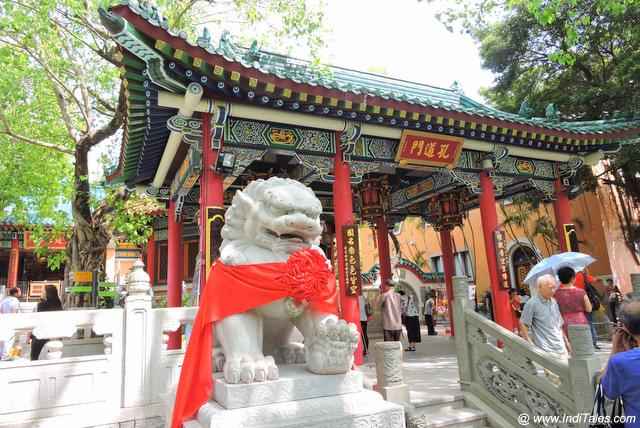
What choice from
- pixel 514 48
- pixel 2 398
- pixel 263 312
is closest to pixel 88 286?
pixel 2 398

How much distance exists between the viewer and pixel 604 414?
6.85 ft

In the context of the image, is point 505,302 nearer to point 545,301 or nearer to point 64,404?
point 545,301

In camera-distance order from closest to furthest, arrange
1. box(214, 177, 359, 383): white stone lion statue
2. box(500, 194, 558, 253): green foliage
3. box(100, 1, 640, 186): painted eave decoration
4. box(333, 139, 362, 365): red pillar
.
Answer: box(214, 177, 359, 383): white stone lion statue → box(100, 1, 640, 186): painted eave decoration → box(333, 139, 362, 365): red pillar → box(500, 194, 558, 253): green foliage

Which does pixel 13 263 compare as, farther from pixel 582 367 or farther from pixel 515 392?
pixel 582 367

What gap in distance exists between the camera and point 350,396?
2277 millimetres

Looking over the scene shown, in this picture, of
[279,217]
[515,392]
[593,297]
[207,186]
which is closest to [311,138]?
[207,186]

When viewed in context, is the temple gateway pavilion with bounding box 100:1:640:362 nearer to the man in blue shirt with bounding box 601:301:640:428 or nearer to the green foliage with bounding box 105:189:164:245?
the green foliage with bounding box 105:189:164:245

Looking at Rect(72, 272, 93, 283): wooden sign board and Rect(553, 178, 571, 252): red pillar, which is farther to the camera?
Rect(553, 178, 571, 252): red pillar

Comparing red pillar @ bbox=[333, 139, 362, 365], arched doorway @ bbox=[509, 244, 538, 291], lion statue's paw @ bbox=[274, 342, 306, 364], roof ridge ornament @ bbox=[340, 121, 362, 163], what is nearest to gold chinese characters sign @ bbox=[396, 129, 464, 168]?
roof ridge ornament @ bbox=[340, 121, 362, 163]

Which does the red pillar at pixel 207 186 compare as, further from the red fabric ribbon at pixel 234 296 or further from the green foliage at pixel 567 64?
the green foliage at pixel 567 64

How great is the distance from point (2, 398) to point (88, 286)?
4705 mm

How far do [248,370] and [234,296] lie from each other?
0.38m

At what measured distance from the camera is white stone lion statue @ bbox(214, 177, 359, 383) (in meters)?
2.23

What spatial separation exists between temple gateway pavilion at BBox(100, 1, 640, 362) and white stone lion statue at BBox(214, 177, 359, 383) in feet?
10.0
